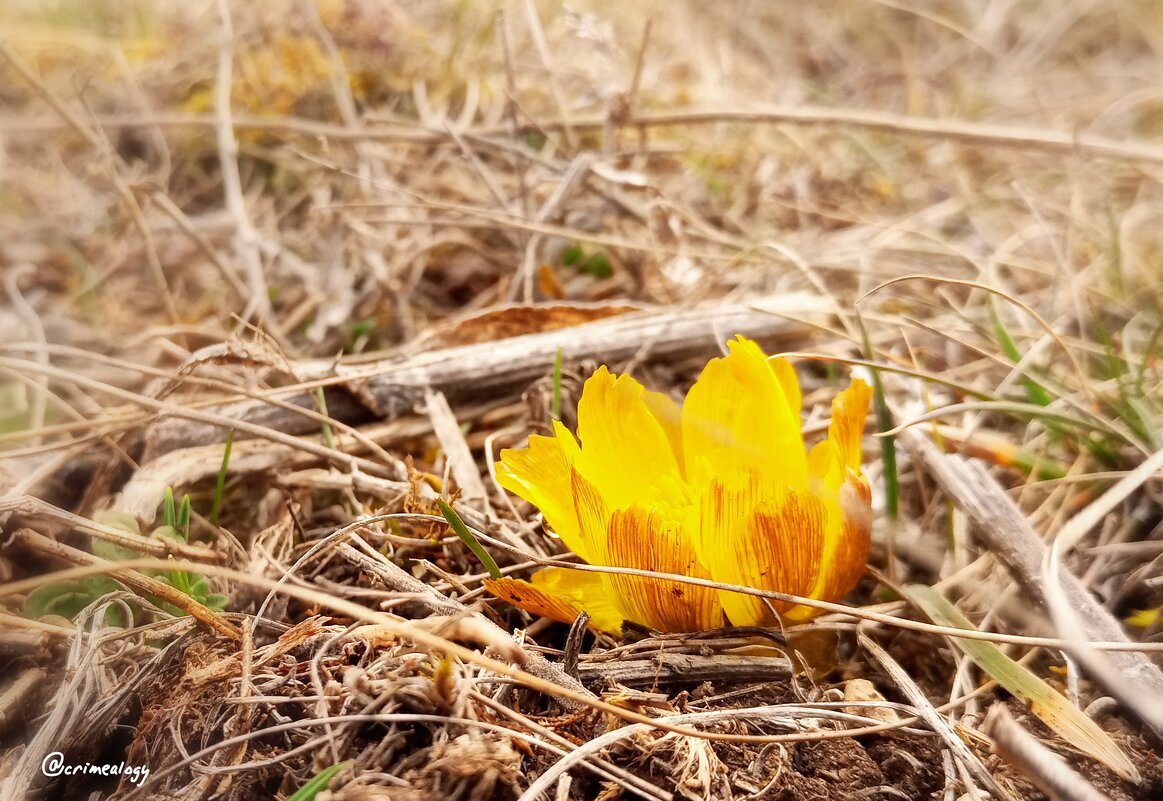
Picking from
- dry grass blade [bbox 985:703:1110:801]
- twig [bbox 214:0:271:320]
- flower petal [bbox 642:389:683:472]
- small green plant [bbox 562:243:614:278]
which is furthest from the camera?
small green plant [bbox 562:243:614:278]

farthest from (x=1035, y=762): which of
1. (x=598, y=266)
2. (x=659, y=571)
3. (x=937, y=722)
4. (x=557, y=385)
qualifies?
(x=598, y=266)

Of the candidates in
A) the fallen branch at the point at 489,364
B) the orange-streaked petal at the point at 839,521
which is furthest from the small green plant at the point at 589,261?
the orange-streaked petal at the point at 839,521

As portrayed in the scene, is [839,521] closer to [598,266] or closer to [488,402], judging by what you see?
[488,402]

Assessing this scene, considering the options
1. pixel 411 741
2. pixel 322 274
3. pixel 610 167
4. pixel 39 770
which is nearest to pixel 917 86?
pixel 610 167

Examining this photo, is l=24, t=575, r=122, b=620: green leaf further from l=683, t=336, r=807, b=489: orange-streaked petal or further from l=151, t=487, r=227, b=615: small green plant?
l=683, t=336, r=807, b=489: orange-streaked petal

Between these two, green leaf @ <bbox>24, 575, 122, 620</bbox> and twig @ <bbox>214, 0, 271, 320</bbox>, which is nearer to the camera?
green leaf @ <bbox>24, 575, 122, 620</bbox>

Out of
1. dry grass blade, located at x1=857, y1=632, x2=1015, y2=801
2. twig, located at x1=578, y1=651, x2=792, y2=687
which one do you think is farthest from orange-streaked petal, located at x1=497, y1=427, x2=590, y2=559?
dry grass blade, located at x1=857, y1=632, x2=1015, y2=801
